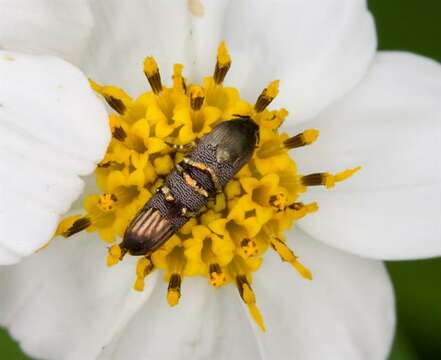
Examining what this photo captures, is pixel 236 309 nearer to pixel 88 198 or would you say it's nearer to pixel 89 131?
pixel 88 198

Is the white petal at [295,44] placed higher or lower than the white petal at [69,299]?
higher

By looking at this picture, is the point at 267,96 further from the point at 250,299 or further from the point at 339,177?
the point at 250,299

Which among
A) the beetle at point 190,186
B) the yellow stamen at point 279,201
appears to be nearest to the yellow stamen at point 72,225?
the beetle at point 190,186

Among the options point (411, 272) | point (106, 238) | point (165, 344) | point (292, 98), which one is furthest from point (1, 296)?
point (411, 272)

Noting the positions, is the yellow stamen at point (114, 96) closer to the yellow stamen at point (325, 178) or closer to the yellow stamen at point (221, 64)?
the yellow stamen at point (221, 64)

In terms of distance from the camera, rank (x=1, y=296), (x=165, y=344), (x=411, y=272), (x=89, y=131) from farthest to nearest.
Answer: (x=411, y=272) < (x=165, y=344) < (x=1, y=296) < (x=89, y=131)

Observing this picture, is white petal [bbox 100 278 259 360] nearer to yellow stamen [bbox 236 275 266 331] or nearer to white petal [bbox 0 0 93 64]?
yellow stamen [bbox 236 275 266 331]
